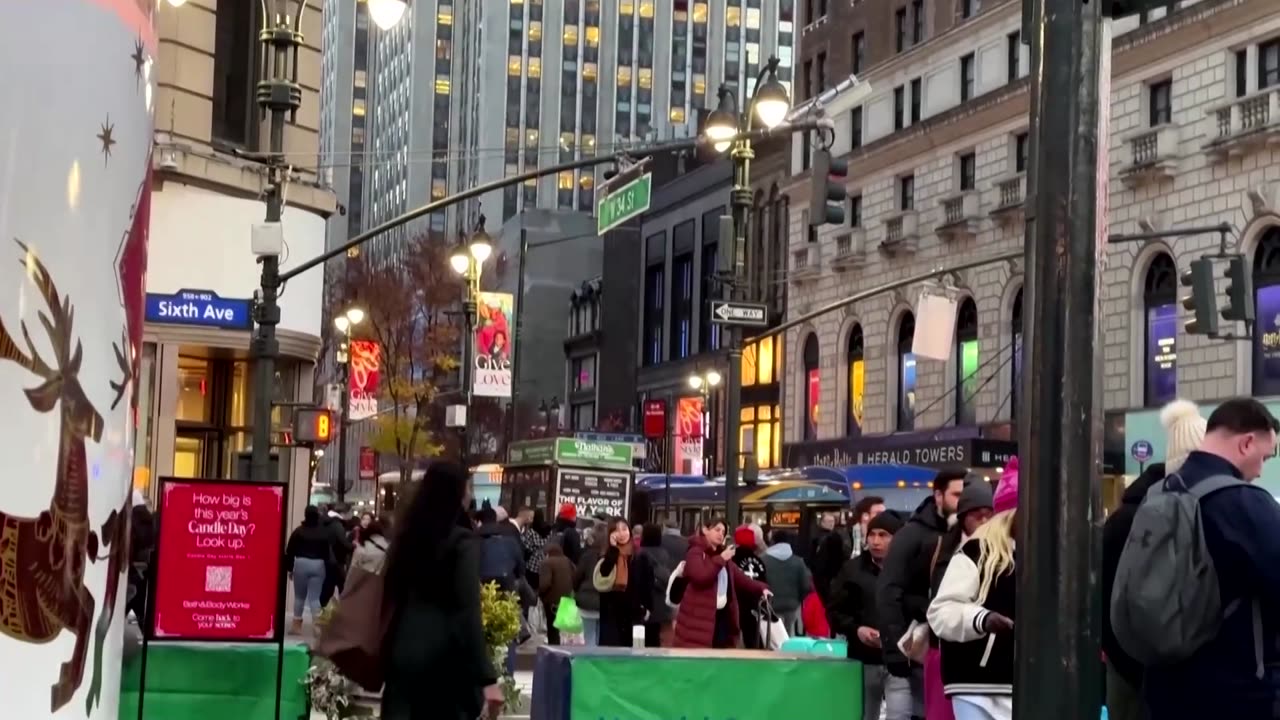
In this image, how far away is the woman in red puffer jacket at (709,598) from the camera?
50.5 feet

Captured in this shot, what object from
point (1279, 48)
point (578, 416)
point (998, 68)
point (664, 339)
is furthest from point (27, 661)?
point (578, 416)

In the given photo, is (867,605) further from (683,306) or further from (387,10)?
(683,306)

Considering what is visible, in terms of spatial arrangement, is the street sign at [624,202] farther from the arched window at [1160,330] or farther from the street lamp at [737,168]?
the arched window at [1160,330]

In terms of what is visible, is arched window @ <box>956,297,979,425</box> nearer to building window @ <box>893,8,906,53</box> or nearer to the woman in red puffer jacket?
building window @ <box>893,8,906,53</box>

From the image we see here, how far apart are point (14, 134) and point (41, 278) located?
0.38 m

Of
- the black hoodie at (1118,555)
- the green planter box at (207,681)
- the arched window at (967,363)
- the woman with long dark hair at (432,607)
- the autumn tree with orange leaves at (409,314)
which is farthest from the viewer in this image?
the autumn tree with orange leaves at (409,314)

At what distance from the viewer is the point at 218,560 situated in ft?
39.0

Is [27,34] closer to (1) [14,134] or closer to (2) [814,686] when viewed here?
(1) [14,134]

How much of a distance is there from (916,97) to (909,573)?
144ft

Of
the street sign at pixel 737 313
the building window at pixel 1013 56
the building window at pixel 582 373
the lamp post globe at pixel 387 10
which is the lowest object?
the street sign at pixel 737 313

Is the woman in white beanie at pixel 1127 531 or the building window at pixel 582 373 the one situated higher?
the building window at pixel 582 373

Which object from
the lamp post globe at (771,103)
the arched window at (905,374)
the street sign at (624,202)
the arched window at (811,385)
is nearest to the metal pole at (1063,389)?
the street sign at (624,202)

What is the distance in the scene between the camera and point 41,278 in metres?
4.57

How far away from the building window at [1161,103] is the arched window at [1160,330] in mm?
3220
